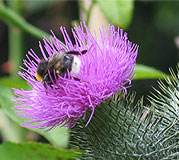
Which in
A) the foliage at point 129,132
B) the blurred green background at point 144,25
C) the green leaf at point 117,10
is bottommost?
the foliage at point 129,132

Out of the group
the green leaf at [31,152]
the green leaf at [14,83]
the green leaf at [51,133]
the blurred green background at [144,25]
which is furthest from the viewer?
the blurred green background at [144,25]

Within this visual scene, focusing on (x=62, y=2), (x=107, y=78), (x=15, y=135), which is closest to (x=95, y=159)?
(x=107, y=78)

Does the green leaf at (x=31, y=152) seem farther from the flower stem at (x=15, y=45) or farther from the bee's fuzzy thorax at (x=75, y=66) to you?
the flower stem at (x=15, y=45)

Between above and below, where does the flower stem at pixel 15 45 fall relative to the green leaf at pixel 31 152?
above

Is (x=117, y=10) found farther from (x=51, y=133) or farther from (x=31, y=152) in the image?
(x=31, y=152)

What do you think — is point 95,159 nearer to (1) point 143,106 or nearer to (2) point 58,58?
(1) point 143,106

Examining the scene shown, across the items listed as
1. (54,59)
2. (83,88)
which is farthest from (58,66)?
(83,88)

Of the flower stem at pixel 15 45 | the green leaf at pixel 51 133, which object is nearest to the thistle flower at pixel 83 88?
the green leaf at pixel 51 133
